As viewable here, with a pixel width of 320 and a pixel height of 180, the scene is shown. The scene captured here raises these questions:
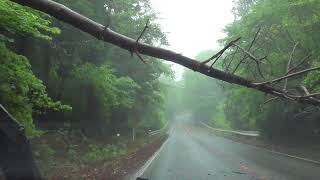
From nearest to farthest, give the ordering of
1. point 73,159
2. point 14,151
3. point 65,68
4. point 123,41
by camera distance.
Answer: point 14,151 < point 123,41 < point 73,159 < point 65,68

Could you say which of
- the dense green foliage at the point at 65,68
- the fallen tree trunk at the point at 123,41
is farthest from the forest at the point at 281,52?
the fallen tree trunk at the point at 123,41

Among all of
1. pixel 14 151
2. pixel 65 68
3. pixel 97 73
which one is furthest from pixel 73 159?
pixel 14 151

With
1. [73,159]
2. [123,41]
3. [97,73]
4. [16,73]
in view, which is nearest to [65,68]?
[97,73]

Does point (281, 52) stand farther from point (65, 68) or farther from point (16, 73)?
point (16, 73)

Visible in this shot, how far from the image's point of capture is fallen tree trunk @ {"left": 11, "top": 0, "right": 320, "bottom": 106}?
339 cm

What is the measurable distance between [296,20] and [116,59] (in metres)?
13.2

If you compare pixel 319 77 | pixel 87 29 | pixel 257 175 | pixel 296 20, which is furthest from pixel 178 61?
pixel 296 20

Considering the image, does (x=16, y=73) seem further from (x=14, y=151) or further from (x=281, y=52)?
(x=281, y=52)

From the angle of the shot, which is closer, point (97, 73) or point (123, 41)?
point (123, 41)

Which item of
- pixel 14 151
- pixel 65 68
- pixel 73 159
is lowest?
pixel 73 159

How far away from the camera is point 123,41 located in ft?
11.9

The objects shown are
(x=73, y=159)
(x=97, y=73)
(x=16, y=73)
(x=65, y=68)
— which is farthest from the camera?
(x=97, y=73)

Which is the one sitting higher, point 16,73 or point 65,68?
point 65,68

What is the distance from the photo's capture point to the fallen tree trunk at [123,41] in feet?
11.1
